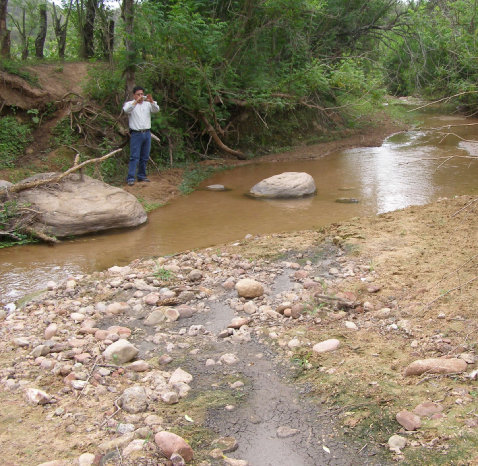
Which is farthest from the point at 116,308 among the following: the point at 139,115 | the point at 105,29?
the point at 105,29

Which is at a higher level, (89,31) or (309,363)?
(89,31)

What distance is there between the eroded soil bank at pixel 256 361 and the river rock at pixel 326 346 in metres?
0.03

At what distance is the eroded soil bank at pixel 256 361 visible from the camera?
8.45ft

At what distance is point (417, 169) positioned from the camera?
10812 millimetres

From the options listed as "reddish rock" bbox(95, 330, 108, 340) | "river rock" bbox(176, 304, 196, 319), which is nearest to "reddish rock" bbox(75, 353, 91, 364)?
A: "reddish rock" bbox(95, 330, 108, 340)

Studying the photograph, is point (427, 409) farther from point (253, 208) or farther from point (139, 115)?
point (139, 115)

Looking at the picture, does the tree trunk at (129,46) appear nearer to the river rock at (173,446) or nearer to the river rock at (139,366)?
the river rock at (139,366)

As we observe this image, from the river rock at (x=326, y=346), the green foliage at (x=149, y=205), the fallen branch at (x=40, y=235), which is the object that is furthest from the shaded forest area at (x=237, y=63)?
the river rock at (x=326, y=346)

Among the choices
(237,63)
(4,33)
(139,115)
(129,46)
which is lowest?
(139,115)

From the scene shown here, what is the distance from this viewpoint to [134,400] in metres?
2.92

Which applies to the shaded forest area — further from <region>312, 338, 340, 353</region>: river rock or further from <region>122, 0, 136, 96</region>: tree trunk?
<region>312, 338, 340, 353</region>: river rock

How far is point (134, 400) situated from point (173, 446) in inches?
20.5

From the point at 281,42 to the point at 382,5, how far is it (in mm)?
4972

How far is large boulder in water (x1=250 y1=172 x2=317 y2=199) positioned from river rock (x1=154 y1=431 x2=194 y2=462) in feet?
21.0
